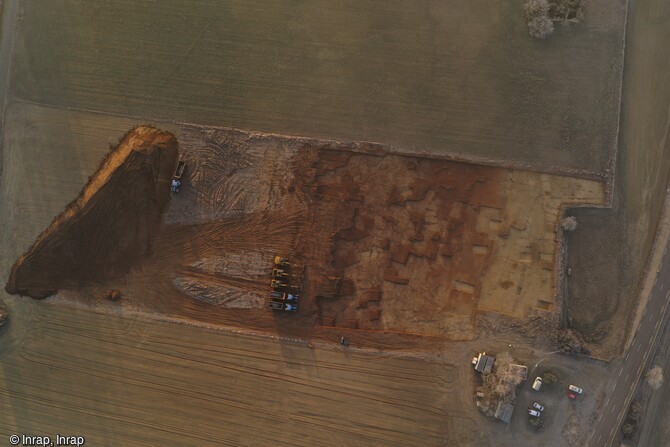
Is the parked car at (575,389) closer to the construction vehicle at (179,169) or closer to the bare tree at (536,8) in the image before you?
the bare tree at (536,8)

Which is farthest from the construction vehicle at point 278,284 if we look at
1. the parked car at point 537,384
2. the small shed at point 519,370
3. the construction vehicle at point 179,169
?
the parked car at point 537,384

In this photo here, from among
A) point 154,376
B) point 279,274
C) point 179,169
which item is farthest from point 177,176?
point 154,376

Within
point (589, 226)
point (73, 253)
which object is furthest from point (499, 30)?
point (73, 253)

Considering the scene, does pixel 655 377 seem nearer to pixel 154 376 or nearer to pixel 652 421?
pixel 652 421

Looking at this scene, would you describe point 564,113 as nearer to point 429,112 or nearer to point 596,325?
point 429,112

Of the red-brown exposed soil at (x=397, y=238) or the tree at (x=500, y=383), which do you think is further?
the red-brown exposed soil at (x=397, y=238)
